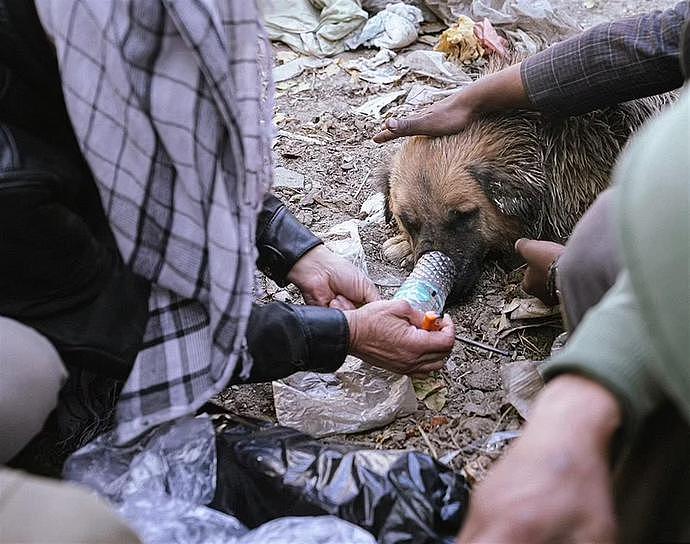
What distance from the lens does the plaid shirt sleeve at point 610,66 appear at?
241cm

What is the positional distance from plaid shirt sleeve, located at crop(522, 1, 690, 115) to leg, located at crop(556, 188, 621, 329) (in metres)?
1.08

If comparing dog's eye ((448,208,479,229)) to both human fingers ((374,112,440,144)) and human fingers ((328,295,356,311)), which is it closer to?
human fingers ((374,112,440,144))

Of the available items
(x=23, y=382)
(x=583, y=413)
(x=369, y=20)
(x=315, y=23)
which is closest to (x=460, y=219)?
(x=23, y=382)

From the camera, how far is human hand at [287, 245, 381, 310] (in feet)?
7.80

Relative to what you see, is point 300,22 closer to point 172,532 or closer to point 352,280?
point 352,280

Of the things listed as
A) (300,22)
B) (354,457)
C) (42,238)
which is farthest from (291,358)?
(300,22)

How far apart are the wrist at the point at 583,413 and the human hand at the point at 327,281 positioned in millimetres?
1307

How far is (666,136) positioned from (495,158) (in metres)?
2.08

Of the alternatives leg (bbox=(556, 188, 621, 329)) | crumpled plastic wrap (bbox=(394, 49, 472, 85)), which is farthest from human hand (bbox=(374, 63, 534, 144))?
leg (bbox=(556, 188, 621, 329))

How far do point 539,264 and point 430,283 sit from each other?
1.21 ft

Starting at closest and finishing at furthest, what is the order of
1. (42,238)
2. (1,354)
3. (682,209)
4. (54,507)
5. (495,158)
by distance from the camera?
(682,209), (54,507), (1,354), (42,238), (495,158)

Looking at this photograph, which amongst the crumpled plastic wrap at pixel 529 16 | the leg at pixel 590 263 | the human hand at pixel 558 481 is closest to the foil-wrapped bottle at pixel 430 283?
the leg at pixel 590 263

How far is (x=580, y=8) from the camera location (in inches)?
199

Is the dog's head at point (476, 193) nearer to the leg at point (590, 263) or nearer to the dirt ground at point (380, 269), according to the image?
the dirt ground at point (380, 269)
